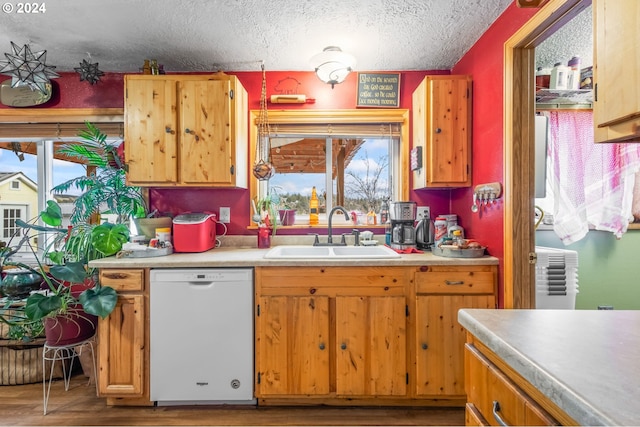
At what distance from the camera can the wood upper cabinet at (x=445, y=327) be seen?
1.96 m

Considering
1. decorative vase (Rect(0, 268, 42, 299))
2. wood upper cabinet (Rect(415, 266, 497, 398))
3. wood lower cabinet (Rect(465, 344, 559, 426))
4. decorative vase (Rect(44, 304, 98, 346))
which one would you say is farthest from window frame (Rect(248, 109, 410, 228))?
wood lower cabinet (Rect(465, 344, 559, 426))

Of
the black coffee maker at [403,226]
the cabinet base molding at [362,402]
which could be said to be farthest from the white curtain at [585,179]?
the cabinet base molding at [362,402]

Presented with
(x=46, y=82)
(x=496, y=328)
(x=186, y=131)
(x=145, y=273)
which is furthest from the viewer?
(x=46, y=82)

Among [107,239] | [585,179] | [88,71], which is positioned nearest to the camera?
[107,239]

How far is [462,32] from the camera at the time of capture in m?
2.13

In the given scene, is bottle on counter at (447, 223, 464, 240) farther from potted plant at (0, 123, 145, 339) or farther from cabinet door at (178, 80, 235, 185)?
potted plant at (0, 123, 145, 339)

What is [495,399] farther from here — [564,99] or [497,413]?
[564,99]

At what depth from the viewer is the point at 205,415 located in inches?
76.5

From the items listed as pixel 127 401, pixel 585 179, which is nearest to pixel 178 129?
pixel 127 401

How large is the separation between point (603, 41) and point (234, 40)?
2.01 meters

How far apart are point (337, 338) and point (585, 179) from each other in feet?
7.44

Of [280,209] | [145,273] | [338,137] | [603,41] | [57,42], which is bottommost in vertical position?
[145,273]

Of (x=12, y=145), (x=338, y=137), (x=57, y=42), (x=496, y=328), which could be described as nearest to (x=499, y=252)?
(x=496, y=328)

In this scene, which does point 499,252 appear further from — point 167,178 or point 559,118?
point 167,178
